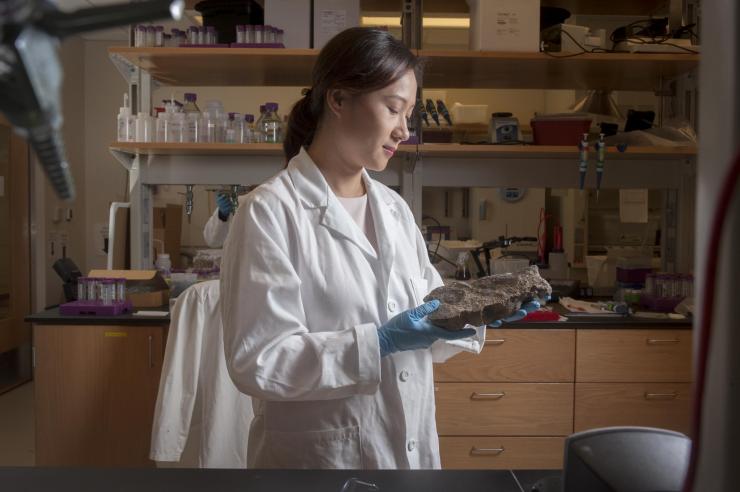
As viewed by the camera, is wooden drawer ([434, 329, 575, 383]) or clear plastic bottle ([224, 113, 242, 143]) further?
clear plastic bottle ([224, 113, 242, 143])

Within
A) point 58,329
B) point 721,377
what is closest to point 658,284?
point 58,329

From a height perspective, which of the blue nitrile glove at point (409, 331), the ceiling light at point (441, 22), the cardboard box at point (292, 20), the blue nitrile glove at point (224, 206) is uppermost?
the ceiling light at point (441, 22)

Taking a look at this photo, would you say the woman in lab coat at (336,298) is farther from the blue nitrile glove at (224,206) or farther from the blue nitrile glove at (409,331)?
the blue nitrile glove at (224,206)

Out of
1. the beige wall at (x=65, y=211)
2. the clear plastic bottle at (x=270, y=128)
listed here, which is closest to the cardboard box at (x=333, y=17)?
the clear plastic bottle at (x=270, y=128)

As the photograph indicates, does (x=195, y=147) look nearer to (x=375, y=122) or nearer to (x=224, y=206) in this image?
(x=224, y=206)

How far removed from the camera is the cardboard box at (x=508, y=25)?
2900 mm

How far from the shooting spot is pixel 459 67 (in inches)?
122

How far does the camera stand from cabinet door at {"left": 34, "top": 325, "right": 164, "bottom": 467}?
268cm

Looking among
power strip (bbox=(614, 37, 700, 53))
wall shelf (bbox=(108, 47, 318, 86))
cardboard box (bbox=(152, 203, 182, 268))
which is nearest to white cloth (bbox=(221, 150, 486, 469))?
wall shelf (bbox=(108, 47, 318, 86))

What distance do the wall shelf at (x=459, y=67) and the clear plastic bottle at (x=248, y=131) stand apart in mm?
237

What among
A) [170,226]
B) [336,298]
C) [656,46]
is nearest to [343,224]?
[336,298]

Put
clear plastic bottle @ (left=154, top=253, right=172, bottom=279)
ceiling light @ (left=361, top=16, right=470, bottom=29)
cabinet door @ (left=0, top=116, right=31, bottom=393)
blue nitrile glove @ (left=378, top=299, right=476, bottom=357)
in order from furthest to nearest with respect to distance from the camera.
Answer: ceiling light @ (left=361, top=16, right=470, bottom=29), cabinet door @ (left=0, top=116, right=31, bottom=393), clear plastic bottle @ (left=154, top=253, right=172, bottom=279), blue nitrile glove @ (left=378, top=299, right=476, bottom=357)

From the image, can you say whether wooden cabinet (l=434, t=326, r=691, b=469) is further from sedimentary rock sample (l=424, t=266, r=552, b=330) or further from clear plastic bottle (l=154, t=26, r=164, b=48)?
clear plastic bottle (l=154, t=26, r=164, b=48)

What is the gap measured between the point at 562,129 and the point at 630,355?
992 millimetres
